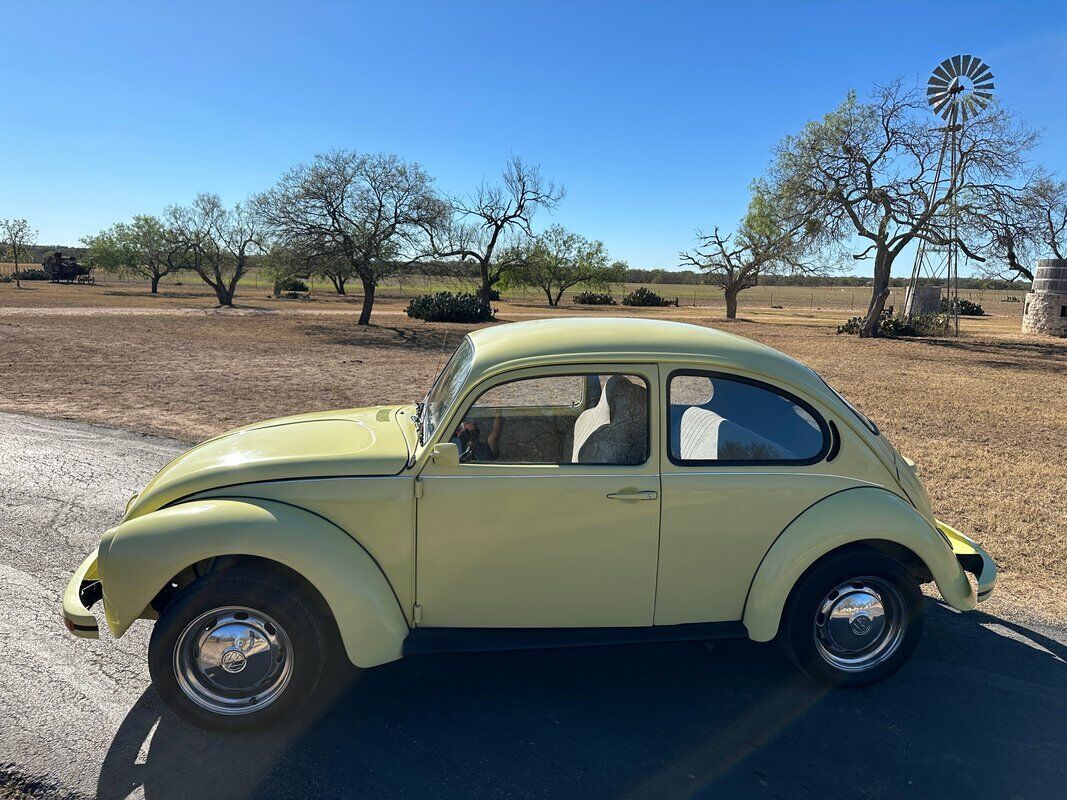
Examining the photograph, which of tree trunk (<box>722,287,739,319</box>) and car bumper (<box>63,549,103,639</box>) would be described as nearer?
car bumper (<box>63,549,103,639</box>)

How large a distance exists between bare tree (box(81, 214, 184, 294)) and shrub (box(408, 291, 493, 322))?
25087 millimetres

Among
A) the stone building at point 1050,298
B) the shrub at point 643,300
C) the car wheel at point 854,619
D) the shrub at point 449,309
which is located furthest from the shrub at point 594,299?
the car wheel at point 854,619

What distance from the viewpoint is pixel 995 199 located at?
22016mm

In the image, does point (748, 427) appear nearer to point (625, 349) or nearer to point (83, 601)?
point (625, 349)

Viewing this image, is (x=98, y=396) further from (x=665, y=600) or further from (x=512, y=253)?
(x=512, y=253)

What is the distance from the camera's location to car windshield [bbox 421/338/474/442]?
3.18 m

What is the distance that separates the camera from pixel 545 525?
9.89ft

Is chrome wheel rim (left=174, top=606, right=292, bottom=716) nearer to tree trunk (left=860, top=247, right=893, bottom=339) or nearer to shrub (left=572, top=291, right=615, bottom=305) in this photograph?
tree trunk (left=860, top=247, right=893, bottom=339)

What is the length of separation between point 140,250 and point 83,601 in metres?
58.9

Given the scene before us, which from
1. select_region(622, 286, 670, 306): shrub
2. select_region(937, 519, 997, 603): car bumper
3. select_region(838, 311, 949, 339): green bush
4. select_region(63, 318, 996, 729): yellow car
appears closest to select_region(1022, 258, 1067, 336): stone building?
select_region(838, 311, 949, 339): green bush

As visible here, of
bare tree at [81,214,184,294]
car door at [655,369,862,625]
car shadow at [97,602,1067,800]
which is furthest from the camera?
bare tree at [81,214,184,294]

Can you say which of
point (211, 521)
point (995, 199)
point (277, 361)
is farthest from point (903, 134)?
point (211, 521)

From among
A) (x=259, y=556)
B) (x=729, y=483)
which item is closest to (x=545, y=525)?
(x=729, y=483)

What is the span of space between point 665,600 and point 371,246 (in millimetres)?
25024
